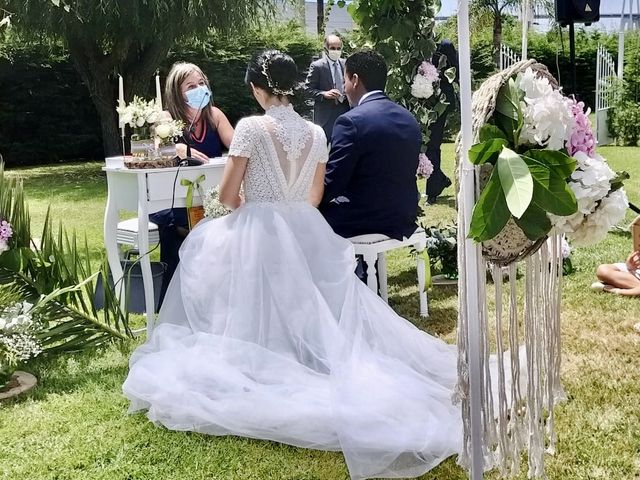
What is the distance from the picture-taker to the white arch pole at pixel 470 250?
1.97 metres

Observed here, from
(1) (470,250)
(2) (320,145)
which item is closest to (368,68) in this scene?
(2) (320,145)

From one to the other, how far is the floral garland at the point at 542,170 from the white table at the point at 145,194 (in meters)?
2.22

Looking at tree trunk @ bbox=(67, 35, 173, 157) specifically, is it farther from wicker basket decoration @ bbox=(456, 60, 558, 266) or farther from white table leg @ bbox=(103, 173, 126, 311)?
wicker basket decoration @ bbox=(456, 60, 558, 266)

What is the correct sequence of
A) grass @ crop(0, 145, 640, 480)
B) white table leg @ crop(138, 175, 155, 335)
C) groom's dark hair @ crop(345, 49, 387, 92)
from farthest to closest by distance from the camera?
1. groom's dark hair @ crop(345, 49, 387, 92)
2. white table leg @ crop(138, 175, 155, 335)
3. grass @ crop(0, 145, 640, 480)

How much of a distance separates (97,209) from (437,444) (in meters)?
6.88

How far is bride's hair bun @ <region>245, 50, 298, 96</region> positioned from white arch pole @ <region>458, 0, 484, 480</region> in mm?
1539

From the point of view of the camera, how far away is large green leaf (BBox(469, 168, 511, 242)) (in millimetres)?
1866

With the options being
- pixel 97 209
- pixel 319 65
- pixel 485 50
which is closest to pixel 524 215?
pixel 319 65

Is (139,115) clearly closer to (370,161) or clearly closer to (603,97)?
(370,161)

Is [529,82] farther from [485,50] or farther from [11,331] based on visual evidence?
[485,50]

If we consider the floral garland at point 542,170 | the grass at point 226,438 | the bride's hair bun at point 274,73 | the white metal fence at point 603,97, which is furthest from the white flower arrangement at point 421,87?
the white metal fence at point 603,97

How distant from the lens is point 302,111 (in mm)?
13883

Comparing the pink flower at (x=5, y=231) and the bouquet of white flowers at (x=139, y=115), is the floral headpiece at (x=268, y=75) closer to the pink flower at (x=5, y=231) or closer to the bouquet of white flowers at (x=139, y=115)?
the bouquet of white flowers at (x=139, y=115)

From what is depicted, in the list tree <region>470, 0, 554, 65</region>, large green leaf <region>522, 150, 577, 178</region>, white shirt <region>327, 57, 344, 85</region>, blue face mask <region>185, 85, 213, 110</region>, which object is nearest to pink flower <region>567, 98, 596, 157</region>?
large green leaf <region>522, 150, 577, 178</region>
